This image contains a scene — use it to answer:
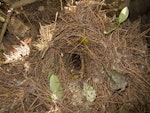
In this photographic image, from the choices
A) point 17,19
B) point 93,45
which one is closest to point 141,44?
point 93,45

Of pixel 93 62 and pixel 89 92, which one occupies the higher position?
pixel 93 62

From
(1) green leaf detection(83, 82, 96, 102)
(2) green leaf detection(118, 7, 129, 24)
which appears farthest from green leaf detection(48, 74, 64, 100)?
(2) green leaf detection(118, 7, 129, 24)

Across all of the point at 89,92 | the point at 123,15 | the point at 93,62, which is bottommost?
the point at 89,92

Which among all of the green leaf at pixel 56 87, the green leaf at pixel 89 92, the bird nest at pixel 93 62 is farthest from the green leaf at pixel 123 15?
the green leaf at pixel 56 87

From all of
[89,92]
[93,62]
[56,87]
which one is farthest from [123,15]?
[56,87]

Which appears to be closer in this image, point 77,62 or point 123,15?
point 123,15

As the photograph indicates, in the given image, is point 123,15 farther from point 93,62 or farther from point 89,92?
point 89,92

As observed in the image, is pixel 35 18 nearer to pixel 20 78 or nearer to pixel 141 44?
pixel 20 78
